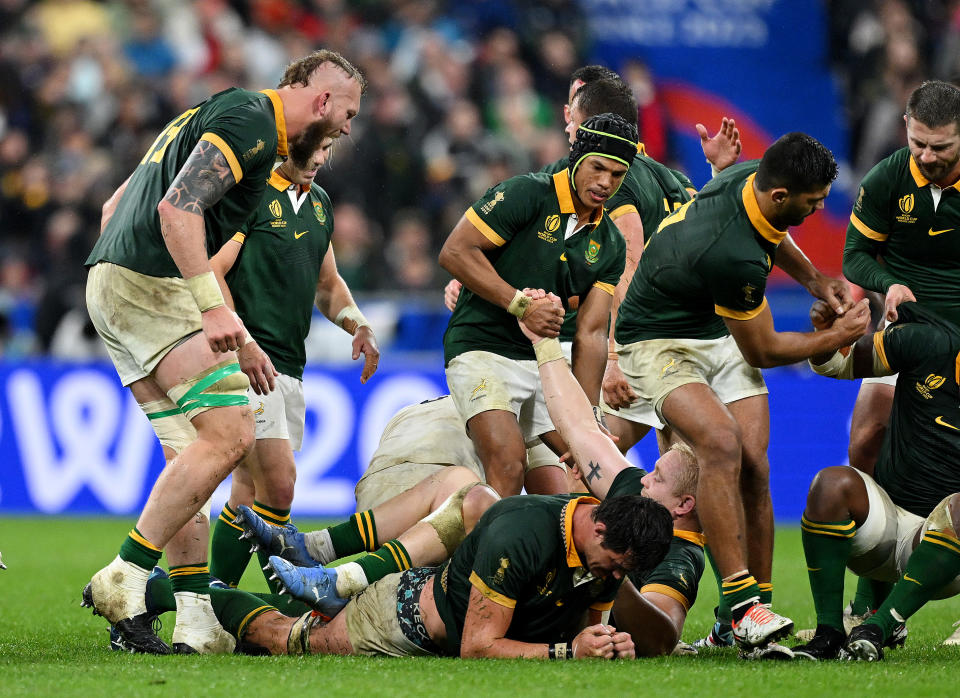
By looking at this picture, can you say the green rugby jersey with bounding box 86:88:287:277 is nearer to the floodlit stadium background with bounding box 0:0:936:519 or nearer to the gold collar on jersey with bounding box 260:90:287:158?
the gold collar on jersey with bounding box 260:90:287:158

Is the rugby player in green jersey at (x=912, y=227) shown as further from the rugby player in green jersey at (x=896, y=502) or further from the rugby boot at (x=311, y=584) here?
the rugby boot at (x=311, y=584)

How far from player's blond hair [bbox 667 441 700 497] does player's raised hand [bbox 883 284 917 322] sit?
1.06 metres

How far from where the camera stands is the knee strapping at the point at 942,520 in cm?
522

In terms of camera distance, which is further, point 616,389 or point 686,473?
point 616,389

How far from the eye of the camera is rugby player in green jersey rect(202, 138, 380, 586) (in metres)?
6.45

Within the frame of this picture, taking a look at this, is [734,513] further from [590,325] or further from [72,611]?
[72,611]

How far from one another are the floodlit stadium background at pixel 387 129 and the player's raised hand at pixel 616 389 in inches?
165

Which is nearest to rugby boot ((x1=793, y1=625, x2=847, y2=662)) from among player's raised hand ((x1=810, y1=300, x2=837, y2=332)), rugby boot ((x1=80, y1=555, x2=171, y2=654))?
player's raised hand ((x1=810, y1=300, x2=837, y2=332))

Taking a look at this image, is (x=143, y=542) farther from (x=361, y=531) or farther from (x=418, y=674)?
(x=418, y=674)

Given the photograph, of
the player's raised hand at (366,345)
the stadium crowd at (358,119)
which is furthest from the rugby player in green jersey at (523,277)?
the stadium crowd at (358,119)

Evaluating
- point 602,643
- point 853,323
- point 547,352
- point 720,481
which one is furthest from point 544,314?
point 602,643

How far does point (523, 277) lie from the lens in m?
6.43

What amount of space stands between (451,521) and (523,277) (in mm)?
1434

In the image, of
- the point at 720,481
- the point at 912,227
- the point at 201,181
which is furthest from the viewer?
the point at 912,227
